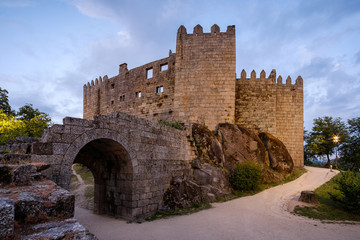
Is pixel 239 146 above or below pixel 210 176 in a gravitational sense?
above

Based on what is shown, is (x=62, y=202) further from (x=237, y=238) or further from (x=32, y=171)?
(x=237, y=238)

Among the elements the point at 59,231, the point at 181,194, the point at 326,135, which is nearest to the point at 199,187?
the point at 181,194

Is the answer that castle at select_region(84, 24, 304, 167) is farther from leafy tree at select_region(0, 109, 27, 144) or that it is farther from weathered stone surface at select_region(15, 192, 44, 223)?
weathered stone surface at select_region(15, 192, 44, 223)

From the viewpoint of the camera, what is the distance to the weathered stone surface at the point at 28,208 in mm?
2414

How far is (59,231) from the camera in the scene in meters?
2.20

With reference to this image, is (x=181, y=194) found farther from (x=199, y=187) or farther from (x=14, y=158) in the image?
(x=14, y=158)

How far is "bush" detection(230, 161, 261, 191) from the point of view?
43.4ft

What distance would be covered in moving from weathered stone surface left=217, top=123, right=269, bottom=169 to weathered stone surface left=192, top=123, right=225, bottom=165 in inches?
36.8

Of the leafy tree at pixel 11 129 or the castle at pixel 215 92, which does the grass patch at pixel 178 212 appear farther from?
the leafy tree at pixel 11 129

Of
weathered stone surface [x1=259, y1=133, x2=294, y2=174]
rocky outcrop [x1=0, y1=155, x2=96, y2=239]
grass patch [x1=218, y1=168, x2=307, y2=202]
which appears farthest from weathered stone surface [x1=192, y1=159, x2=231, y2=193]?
rocky outcrop [x1=0, y1=155, x2=96, y2=239]

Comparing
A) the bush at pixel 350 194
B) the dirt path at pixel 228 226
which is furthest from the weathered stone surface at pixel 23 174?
the bush at pixel 350 194

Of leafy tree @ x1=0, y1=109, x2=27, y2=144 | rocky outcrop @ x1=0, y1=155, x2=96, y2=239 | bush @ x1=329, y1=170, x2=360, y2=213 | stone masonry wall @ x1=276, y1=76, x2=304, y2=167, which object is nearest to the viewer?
rocky outcrop @ x1=0, y1=155, x2=96, y2=239

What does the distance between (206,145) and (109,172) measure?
6.55 metres

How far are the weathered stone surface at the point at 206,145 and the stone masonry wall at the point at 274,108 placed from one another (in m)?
5.77
